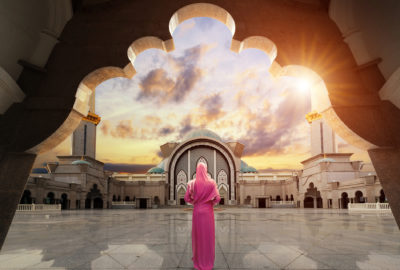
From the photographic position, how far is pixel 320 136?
3956 centimetres

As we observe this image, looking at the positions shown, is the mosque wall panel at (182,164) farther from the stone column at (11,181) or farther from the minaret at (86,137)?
the stone column at (11,181)

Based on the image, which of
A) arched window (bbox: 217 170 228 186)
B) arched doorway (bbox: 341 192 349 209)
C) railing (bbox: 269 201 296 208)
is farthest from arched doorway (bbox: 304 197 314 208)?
arched window (bbox: 217 170 228 186)

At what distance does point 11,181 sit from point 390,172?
4251 mm

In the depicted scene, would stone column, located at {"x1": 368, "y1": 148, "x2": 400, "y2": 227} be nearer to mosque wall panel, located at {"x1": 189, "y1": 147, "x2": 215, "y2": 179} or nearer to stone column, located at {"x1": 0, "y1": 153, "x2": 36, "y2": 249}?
stone column, located at {"x1": 0, "y1": 153, "x2": 36, "y2": 249}

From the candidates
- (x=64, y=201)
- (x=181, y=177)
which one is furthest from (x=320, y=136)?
(x=64, y=201)

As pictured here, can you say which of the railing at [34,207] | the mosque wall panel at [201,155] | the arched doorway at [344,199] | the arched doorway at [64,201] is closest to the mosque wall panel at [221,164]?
the mosque wall panel at [201,155]

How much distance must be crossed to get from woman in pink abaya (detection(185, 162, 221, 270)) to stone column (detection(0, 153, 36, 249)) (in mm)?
2062

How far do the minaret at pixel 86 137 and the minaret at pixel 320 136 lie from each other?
29669 millimetres

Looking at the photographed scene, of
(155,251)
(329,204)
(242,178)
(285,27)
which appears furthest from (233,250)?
(242,178)

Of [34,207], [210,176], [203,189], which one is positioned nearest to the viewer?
[203,189]

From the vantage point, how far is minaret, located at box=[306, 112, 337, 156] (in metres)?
38.7

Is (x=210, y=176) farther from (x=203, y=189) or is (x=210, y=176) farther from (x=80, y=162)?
(x=203, y=189)

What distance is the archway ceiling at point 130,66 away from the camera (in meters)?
3.41

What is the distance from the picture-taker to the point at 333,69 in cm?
355
